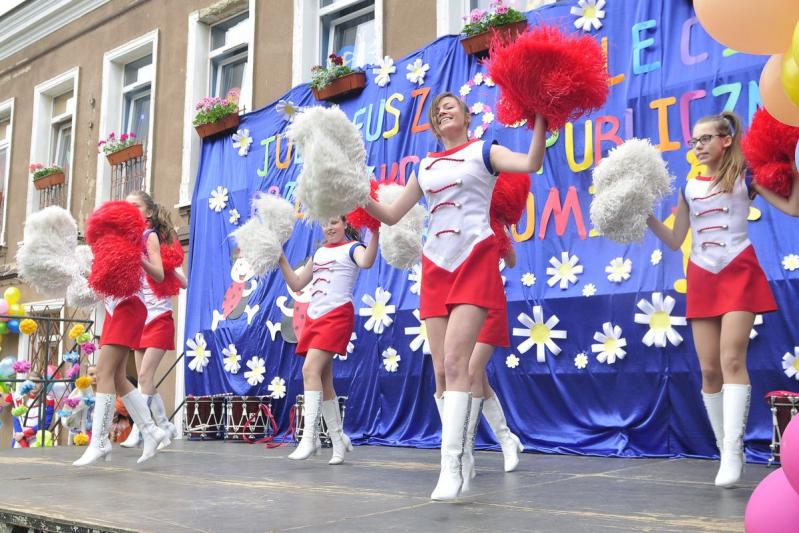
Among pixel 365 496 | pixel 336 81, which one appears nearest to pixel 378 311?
pixel 336 81

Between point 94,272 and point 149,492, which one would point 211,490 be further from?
point 94,272

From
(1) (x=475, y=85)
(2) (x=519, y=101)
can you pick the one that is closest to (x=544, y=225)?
(1) (x=475, y=85)

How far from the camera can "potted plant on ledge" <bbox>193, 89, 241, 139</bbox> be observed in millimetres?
9281

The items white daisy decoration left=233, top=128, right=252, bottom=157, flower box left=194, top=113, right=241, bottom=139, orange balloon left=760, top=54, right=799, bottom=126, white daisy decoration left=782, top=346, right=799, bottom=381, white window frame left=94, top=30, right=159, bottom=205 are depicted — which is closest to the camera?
orange balloon left=760, top=54, right=799, bottom=126

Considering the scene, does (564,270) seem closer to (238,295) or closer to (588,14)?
(588,14)

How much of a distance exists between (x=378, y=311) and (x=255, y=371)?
6.02 feet

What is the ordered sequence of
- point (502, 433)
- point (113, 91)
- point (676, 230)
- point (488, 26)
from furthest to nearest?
point (113, 91), point (488, 26), point (502, 433), point (676, 230)

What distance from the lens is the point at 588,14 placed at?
621 cm

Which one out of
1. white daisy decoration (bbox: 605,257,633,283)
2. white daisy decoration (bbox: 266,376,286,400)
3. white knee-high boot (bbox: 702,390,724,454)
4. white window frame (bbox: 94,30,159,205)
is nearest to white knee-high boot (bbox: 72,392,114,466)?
white daisy decoration (bbox: 266,376,286,400)

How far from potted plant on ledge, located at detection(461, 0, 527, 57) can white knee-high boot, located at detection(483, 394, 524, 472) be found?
320 cm

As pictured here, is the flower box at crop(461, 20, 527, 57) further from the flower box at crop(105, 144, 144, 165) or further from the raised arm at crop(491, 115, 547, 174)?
the flower box at crop(105, 144, 144, 165)

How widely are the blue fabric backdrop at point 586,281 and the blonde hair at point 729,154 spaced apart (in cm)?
129

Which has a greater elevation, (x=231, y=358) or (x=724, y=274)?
(x=724, y=274)

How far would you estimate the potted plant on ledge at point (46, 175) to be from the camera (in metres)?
12.9
